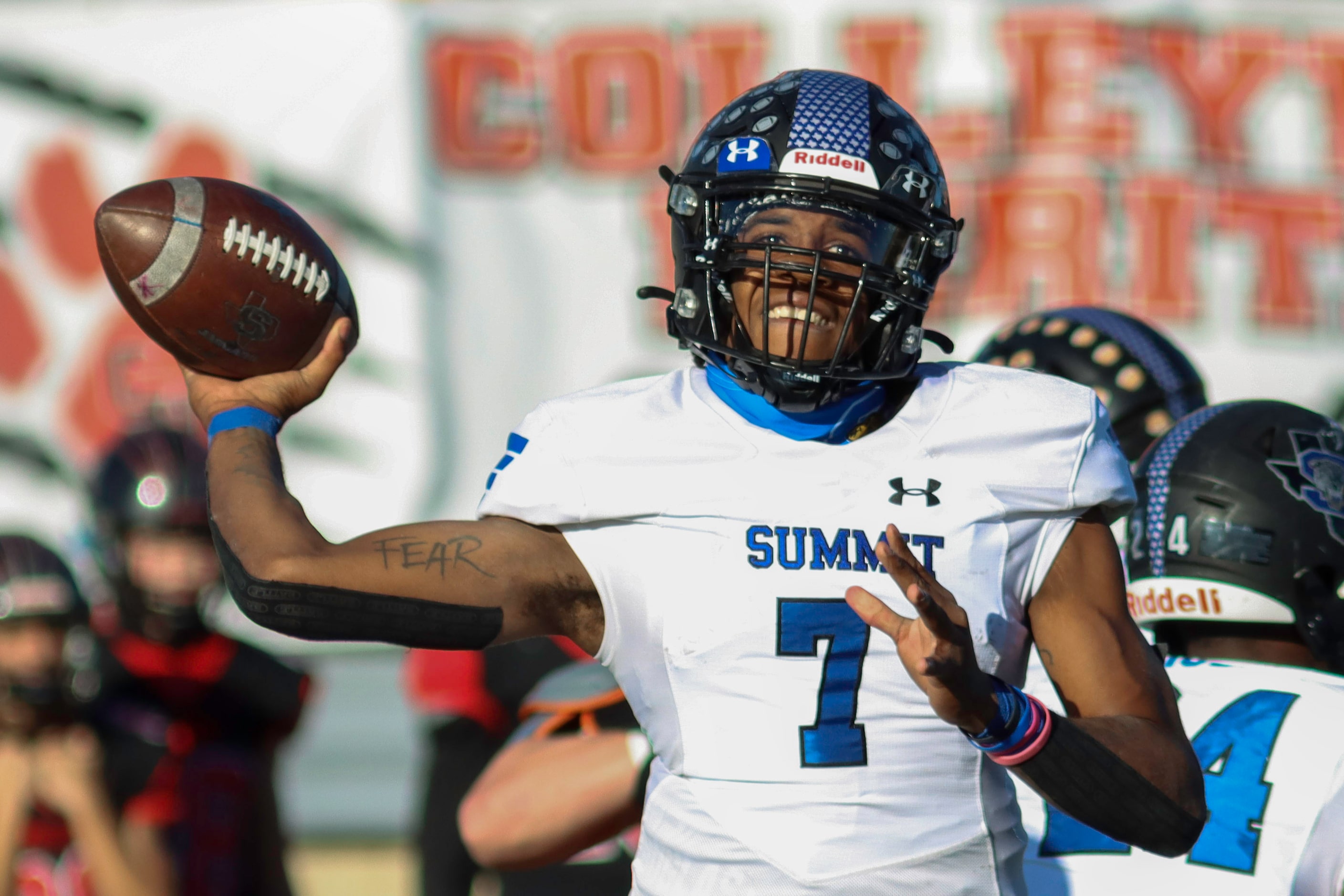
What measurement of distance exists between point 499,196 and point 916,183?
5389 mm

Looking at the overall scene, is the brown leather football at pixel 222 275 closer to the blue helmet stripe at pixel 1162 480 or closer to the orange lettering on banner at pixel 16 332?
the blue helmet stripe at pixel 1162 480

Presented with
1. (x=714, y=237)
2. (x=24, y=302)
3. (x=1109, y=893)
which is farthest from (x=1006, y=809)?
(x=24, y=302)

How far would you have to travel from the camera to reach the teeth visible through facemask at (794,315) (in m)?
2.04

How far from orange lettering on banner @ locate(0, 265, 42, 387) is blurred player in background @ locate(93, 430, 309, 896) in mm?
3238

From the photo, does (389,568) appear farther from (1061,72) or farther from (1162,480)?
(1061,72)

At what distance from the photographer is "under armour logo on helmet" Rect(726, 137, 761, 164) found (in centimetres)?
212

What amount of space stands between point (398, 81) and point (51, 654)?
398 centimetres

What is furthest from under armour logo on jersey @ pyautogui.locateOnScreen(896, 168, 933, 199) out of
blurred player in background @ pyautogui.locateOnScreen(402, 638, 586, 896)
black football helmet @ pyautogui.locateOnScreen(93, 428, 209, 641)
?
black football helmet @ pyautogui.locateOnScreen(93, 428, 209, 641)

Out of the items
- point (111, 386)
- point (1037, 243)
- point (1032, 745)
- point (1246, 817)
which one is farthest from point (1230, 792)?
point (111, 386)

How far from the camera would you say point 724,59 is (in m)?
7.31

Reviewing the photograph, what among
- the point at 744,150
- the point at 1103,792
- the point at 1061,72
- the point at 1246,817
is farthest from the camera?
the point at 1061,72

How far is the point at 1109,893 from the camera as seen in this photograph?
2.32m

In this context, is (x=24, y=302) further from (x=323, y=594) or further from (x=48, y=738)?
(x=323, y=594)

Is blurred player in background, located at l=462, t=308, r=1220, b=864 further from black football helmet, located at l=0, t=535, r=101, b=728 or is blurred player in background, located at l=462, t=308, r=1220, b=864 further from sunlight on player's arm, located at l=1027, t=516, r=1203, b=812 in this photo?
black football helmet, located at l=0, t=535, r=101, b=728
